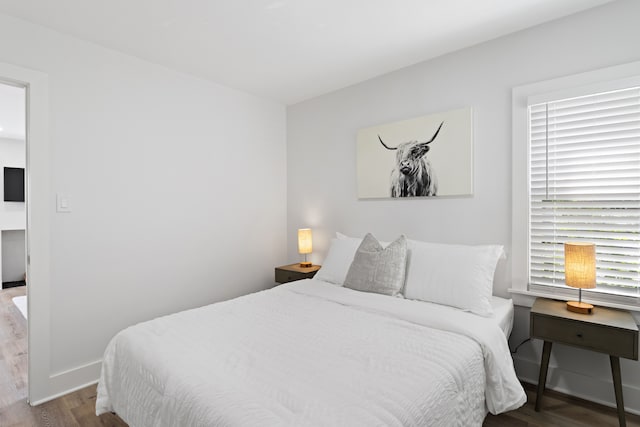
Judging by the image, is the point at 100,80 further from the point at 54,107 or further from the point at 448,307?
the point at 448,307

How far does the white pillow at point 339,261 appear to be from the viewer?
2818 mm

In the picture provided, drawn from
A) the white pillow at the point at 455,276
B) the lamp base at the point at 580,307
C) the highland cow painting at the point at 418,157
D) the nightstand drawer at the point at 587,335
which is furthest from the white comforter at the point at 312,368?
the highland cow painting at the point at 418,157

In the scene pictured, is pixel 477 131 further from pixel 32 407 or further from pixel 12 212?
pixel 12 212

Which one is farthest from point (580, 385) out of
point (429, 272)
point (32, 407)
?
point (32, 407)

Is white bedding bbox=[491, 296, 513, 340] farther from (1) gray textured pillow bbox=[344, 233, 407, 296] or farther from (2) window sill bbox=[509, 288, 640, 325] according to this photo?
(1) gray textured pillow bbox=[344, 233, 407, 296]

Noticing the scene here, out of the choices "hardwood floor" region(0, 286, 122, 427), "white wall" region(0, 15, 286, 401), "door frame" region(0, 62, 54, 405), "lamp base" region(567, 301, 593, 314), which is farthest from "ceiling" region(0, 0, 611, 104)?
"hardwood floor" region(0, 286, 122, 427)

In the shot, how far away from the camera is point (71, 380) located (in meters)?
2.47

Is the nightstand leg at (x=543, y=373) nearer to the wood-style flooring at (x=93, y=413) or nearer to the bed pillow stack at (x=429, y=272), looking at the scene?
the wood-style flooring at (x=93, y=413)

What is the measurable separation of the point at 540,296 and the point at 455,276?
0.66m

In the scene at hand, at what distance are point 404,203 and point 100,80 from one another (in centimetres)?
269

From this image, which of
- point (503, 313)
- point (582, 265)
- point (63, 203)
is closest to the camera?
point (582, 265)

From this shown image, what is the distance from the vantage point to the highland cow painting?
2.69 meters

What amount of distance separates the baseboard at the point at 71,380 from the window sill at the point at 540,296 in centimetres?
322

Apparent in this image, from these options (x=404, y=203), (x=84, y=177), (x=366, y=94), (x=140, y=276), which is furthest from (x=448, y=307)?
(x=84, y=177)
